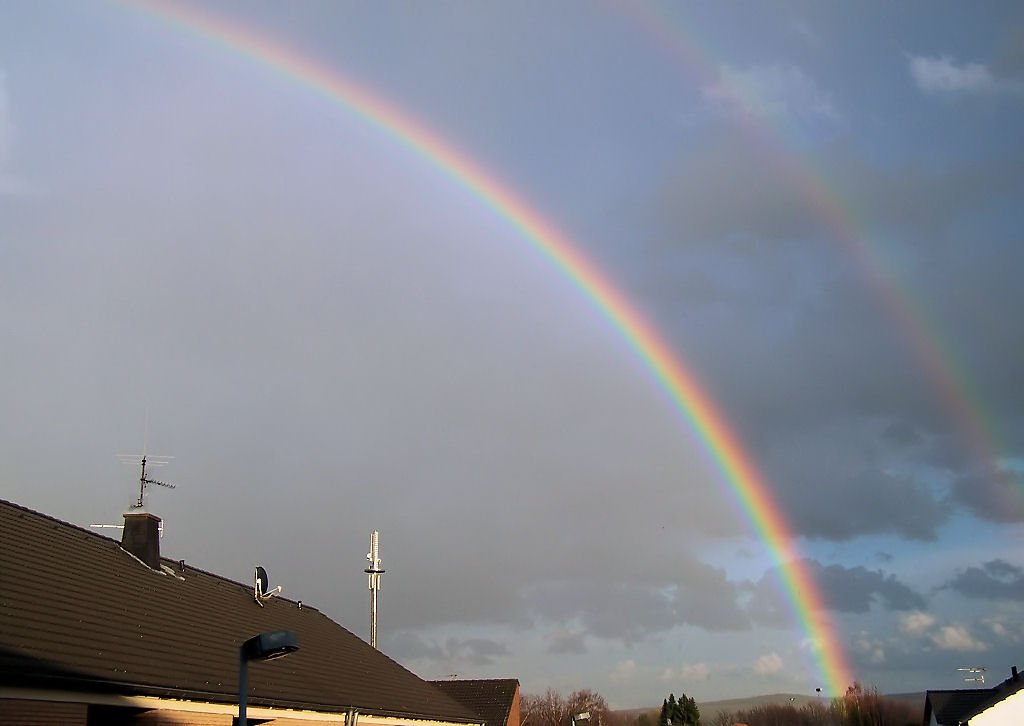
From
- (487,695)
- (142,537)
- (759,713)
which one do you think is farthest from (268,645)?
(759,713)

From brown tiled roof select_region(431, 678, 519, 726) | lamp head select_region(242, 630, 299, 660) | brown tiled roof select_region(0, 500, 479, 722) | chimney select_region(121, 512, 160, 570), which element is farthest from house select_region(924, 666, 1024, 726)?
lamp head select_region(242, 630, 299, 660)

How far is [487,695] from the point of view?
57.9m

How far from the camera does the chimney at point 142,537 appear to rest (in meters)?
24.7

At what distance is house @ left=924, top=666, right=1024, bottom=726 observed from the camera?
52688mm

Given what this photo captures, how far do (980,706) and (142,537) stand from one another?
4970cm

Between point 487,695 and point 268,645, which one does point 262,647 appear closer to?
point 268,645

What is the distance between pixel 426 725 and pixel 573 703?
335 feet

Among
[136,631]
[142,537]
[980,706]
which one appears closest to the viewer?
[136,631]

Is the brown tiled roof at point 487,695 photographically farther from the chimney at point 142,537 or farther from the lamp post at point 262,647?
the lamp post at point 262,647

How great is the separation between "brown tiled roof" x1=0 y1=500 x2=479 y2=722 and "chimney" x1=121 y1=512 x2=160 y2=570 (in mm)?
395

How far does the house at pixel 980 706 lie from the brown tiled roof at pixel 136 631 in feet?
122

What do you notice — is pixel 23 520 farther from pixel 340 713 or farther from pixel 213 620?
pixel 340 713

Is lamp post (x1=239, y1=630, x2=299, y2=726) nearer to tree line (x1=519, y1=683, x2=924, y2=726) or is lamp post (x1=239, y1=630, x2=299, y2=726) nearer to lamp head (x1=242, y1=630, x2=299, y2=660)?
lamp head (x1=242, y1=630, x2=299, y2=660)

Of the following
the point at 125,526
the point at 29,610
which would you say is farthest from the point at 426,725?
the point at 29,610
